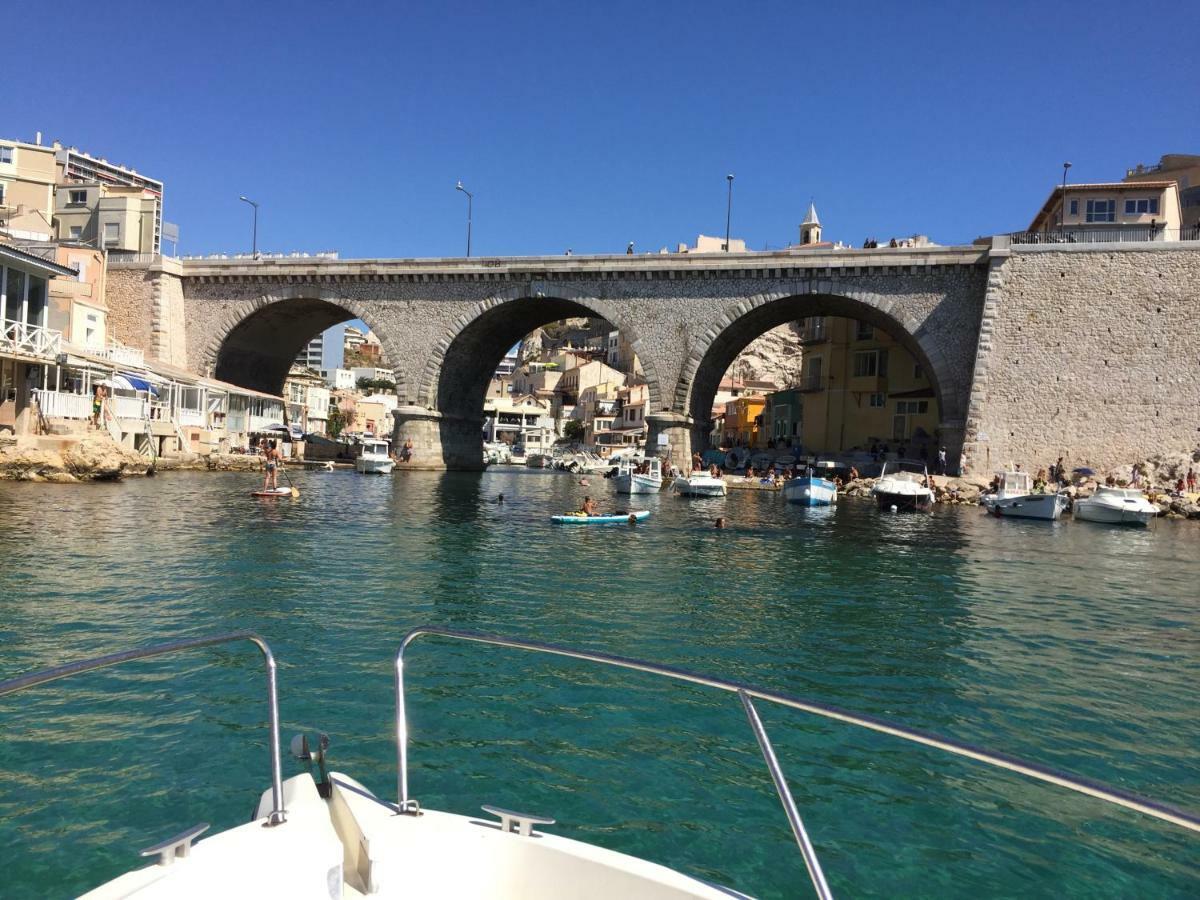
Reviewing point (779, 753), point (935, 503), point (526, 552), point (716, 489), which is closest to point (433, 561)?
point (526, 552)

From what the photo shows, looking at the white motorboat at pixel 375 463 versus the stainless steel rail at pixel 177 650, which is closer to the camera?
the stainless steel rail at pixel 177 650

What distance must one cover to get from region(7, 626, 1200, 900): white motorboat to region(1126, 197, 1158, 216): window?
50132 millimetres

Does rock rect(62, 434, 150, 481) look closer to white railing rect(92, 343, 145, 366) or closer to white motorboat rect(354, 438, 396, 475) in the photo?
white railing rect(92, 343, 145, 366)

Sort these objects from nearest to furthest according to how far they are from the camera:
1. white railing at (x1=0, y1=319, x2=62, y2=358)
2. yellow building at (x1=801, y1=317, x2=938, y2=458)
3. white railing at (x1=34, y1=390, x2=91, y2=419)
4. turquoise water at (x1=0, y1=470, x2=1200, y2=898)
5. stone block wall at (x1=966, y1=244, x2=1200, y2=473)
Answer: turquoise water at (x1=0, y1=470, x2=1200, y2=898)
white railing at (x1=0, y1=319, x2=62, y2=358)
white railing at (x1=34, y1=390, x2=91, y2=419)
stone block wall at (x1=966, y1=244, x2=1200, y2=473)
yellow building at (x1=801, y1=317, x2=938, y2=458)

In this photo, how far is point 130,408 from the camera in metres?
37.1

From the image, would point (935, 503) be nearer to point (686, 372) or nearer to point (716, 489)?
point (716, 489)

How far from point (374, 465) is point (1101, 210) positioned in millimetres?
39612

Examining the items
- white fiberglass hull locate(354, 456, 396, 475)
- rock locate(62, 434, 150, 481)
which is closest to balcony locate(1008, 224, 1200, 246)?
white fiberglass hull locate(354, 456, 396, 475)

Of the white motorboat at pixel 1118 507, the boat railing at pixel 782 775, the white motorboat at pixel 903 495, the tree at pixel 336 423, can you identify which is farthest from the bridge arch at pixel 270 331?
the boat railing at pixel 782 775

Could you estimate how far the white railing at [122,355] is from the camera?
3878cm

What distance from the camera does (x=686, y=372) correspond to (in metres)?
41.5

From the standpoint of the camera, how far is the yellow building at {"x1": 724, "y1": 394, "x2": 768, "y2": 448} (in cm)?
6988

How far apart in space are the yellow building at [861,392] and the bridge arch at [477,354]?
17.1 metres

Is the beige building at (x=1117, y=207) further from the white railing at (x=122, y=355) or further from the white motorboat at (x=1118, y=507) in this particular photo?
the white railing at (x=122, y=355)
